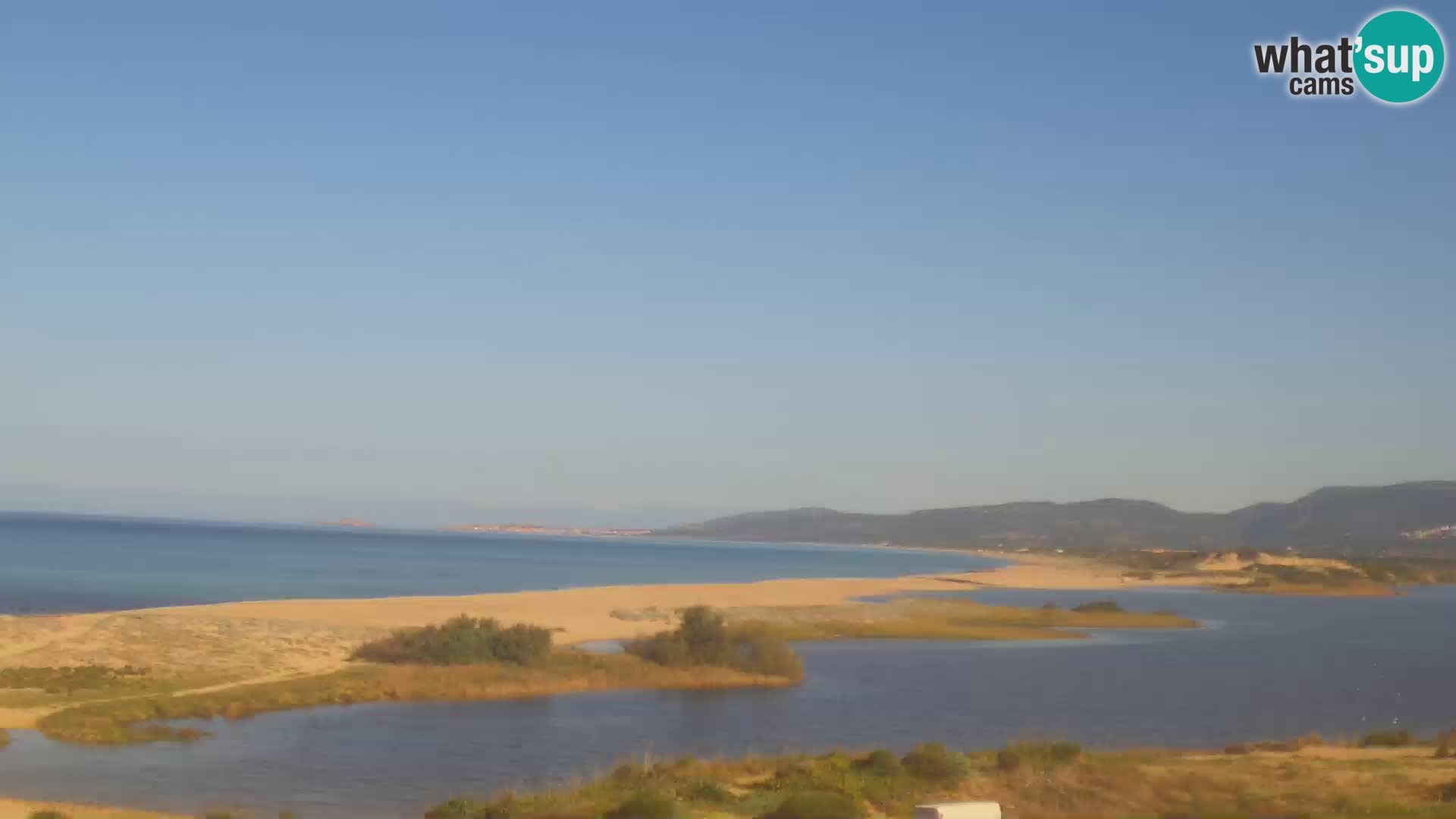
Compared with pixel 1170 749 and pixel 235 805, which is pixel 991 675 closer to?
pixel 1170 749

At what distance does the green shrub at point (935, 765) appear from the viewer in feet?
64.8

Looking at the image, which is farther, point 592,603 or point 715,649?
point 592,603

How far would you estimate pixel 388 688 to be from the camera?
34719 millimetres

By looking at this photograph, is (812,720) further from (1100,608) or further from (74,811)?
(1100,608)

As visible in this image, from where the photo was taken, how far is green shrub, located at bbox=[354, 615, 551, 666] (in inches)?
1524

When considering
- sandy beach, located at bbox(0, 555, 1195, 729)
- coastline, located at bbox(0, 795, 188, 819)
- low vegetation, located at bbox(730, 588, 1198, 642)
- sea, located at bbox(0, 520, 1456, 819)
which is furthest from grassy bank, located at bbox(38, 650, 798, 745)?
low vegetation, located at bbox(730, 588, 1198, 642)

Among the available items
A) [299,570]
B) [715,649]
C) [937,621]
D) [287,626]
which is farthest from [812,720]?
[299,570]

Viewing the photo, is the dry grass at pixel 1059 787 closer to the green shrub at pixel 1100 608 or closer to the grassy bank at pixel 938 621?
the grassy bank at pixel 938 621

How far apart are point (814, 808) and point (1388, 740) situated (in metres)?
15.3

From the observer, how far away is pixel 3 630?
40.7 metres

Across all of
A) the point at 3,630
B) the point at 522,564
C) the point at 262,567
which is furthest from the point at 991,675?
the point at 522,564

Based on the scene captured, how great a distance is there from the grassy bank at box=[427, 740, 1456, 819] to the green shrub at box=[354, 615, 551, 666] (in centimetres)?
1740

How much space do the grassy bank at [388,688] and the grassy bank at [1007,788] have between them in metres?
11.7

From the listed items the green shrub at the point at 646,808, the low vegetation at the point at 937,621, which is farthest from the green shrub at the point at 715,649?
the green shrub at the point at 646,808
